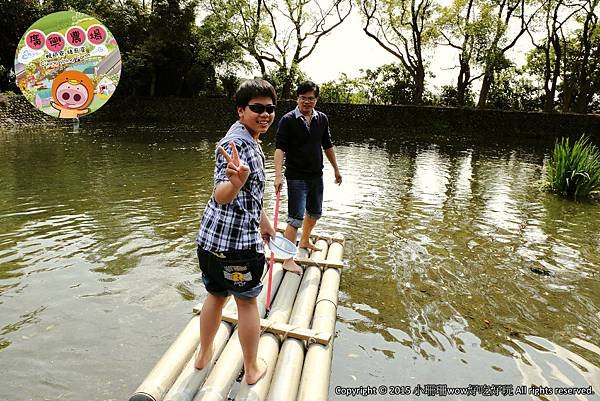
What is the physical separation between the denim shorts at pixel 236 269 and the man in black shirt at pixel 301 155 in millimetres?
1651

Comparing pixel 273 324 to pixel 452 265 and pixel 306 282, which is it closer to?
pixel 306 282

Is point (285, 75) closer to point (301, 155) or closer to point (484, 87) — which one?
point (484, 87)

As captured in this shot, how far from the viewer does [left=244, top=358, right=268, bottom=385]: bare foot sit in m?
2.47

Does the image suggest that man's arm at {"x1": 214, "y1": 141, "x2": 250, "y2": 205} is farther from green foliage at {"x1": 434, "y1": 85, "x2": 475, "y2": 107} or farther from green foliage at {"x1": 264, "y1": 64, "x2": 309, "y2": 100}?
green foliage at {"x1": 434, "y1": 85, "x2": 475, "y2": 107}

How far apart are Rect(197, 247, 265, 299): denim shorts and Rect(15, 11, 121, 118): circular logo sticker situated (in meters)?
3.34

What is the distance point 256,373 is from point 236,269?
64 cm

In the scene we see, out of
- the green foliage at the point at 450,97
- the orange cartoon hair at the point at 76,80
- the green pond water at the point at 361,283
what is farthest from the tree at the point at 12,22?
the green foliage at the point at 450,97

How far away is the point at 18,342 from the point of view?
3160 mm

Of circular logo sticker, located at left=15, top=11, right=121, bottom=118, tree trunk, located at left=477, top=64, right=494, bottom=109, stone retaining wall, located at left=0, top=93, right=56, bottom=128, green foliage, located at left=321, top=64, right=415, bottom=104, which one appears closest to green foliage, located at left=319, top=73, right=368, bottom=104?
A: green foliage, located at left=321, top=64, right=415, bottom=104

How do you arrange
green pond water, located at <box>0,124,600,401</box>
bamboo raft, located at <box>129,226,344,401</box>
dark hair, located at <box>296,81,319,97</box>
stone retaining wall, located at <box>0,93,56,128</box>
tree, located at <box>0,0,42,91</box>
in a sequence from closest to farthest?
bamboo raft, located at <box>129,226,344,401</box>
green pond water, located at <box>0,124,600,401</box>
dark hair, located at <box>296,81,319,97</box>
stone retaining wall, located at <box>0,93,56,128</box>
tree, located at <box>0,0,42,91</box>

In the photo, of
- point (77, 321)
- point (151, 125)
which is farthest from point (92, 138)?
point (77, 321)

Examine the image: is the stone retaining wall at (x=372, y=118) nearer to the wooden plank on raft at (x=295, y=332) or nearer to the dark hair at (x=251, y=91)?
the wooden plank on raft at (x=295, y=332)

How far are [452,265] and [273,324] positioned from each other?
2.57 m

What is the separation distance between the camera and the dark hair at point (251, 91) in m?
2.29
